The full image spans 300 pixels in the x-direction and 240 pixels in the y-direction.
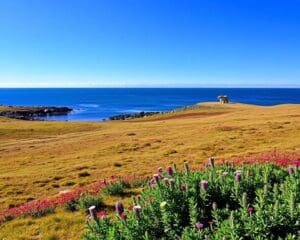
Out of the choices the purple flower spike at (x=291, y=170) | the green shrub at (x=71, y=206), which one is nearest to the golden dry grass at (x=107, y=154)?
the green shrub at (x=71, y=206)

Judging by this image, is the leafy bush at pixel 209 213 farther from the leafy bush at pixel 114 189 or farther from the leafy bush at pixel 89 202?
the leafy bush at pixel 114 189

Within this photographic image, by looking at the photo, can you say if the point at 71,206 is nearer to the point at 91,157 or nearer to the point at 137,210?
the point at 137,210

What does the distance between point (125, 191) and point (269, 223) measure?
9.56 metres

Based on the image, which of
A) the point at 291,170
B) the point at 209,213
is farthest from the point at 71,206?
the point at 291,170

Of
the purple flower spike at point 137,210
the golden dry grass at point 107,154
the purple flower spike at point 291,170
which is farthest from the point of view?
the golden dry grass at point 107,154

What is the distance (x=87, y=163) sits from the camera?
30297 millimetres

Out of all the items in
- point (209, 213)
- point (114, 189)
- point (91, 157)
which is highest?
point (209, 213)

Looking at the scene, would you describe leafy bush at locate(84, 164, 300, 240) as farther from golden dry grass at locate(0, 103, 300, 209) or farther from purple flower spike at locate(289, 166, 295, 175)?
golden dry grass at locate(0, 103, 300, 209)

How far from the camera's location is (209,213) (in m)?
7.45

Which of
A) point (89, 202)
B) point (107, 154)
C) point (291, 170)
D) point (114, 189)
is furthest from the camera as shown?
point (107, 154)

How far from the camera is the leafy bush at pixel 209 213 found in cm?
570

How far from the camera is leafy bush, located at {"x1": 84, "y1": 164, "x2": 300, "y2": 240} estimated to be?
570 cm

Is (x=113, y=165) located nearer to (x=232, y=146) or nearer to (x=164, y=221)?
(x=232, y=146)

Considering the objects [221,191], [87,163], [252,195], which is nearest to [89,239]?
[221,191]
